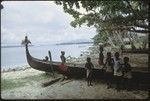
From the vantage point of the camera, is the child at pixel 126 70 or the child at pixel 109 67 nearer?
the child at pixel 126 70

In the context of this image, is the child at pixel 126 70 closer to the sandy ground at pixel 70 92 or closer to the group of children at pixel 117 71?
the group of children at pixel 117 71

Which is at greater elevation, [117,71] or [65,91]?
[117,71]

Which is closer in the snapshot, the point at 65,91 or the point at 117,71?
the point at 117,71

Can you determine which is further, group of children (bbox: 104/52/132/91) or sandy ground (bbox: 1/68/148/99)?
group of children (bbox: 104/52/132/91)

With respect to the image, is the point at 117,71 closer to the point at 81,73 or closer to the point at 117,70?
the point at 117,70

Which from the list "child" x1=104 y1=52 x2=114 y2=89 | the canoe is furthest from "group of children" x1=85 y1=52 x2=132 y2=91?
the canoe

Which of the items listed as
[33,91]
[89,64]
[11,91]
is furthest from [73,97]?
[11,91]

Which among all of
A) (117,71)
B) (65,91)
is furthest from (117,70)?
(65,91)

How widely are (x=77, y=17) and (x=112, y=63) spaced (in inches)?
210

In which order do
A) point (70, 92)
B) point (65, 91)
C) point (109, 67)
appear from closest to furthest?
1. point (109, 67)
2. point (70, 92)
3. point (65, 91)

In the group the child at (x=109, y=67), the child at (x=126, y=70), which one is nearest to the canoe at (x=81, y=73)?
the child at (x=109, y=67)

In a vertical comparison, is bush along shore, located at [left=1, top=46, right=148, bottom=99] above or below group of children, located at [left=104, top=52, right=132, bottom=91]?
below

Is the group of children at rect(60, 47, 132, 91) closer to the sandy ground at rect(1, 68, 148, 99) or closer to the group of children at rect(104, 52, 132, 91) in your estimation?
the group of children at rect(104, 52, 132, 91)

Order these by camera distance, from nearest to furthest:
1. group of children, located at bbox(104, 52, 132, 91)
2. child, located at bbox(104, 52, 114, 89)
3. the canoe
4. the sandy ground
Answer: the sandy ground
group of children, located at bbox(104, 52, 132, 91)
the canoe
child, located at bbox(104, 52, 114, 89)
